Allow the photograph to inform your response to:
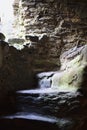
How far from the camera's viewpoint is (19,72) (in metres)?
4.27

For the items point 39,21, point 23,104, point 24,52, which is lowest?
point 23,104

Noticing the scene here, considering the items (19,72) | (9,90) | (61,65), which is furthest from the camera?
(61,65)

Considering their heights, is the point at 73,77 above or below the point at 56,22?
below

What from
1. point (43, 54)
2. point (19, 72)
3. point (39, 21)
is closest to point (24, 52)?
point (19, 72)

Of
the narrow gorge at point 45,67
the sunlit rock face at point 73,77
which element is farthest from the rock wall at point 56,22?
the sunlit rock face at point 73,77

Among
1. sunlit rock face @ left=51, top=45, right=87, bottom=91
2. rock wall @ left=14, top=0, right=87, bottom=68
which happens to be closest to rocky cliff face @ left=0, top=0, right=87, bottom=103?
rock wall @ left=14, top=0, right=87, bottom=68

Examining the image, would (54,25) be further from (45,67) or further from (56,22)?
(45,67)

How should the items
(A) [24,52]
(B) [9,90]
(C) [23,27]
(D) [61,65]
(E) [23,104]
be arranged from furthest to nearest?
(C) [23,27], (D) [61,65], (A) [24,52], (B) [9,90], (E) [23,104]

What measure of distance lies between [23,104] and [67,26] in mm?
2495

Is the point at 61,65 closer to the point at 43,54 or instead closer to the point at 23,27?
the point at 43,54

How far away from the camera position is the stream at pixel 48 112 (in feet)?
10.3

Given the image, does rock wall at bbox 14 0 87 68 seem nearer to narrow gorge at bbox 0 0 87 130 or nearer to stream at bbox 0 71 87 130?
narrow gorge at bbox 0 0 87 130

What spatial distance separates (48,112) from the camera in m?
3.38

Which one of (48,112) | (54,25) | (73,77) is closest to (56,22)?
(54,25)
